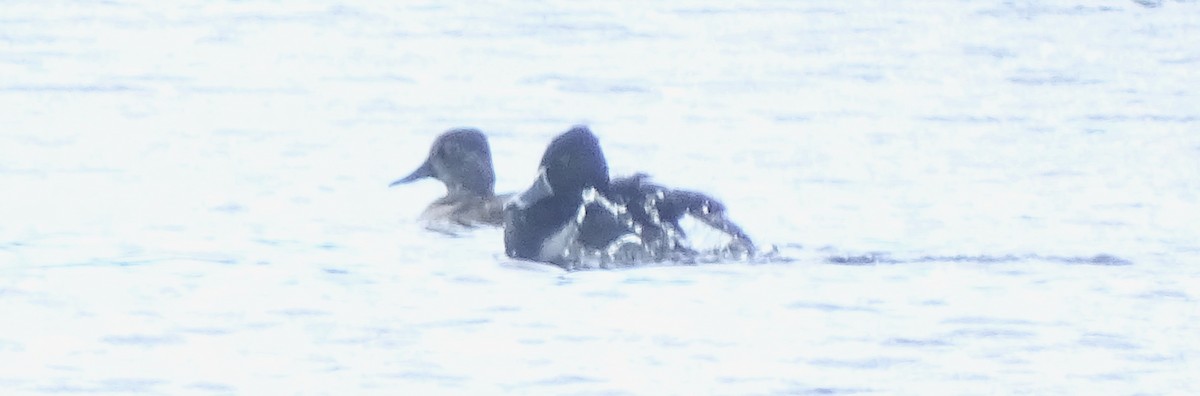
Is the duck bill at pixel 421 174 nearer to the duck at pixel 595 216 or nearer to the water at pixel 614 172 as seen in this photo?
the water at pixel 614 172

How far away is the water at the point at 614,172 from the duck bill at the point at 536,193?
20cm

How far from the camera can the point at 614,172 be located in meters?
11.6

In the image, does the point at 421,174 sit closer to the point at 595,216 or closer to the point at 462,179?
the point at 462,179

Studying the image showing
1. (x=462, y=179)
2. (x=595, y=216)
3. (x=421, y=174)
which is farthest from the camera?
(x=421, y=174)

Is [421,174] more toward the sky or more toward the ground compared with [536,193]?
more toward the ground

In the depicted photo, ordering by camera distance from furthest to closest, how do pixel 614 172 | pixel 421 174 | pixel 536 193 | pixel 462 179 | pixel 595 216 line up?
1. pixel 614 172
2. pixel 421 174
3. pixel 462 179
4. pixel 536 193
5. pixel 595 216

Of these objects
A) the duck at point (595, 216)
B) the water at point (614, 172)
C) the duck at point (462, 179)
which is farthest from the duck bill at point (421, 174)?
the duck at point (595, 216)

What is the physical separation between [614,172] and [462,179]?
1.07 metres

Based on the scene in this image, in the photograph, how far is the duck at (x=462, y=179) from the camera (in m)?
10.1

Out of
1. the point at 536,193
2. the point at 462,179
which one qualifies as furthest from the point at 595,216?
the point at 462,179

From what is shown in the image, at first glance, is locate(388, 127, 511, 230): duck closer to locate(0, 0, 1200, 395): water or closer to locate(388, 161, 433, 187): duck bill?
locate(388, 161, 433, 187): duck bill

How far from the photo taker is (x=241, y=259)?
9.06m

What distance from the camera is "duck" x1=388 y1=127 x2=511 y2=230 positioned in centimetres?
1011

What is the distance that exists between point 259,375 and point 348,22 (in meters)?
10.9
